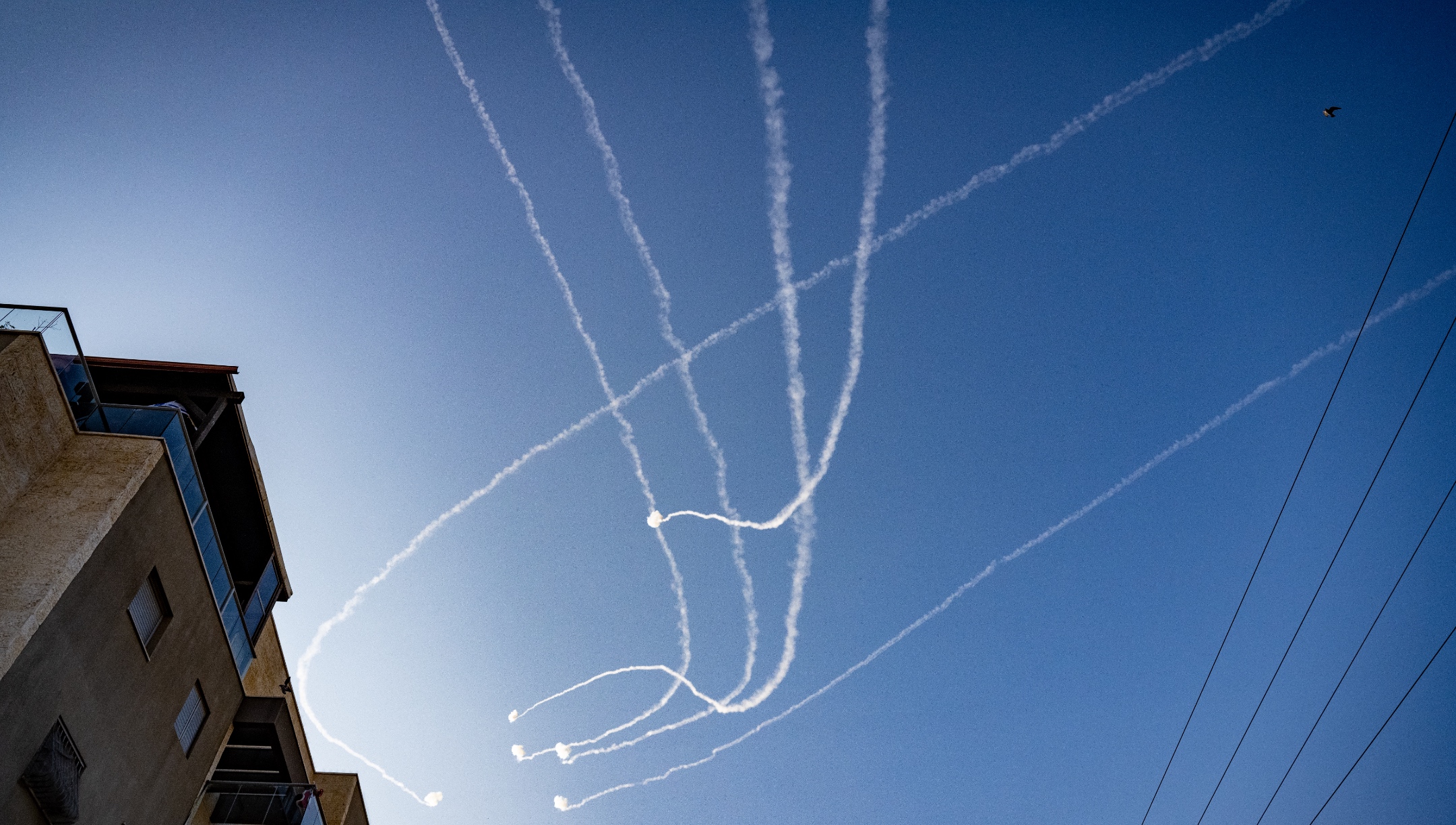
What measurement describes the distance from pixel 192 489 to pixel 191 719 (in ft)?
16.7

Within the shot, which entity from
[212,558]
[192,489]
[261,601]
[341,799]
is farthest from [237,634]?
[341,799]

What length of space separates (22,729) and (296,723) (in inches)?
A: 353

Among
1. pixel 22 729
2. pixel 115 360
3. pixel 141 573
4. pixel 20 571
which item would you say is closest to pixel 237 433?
pixel 115 360

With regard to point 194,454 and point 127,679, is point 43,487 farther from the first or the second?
point 127,679

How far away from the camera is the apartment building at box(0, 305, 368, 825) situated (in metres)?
13.6

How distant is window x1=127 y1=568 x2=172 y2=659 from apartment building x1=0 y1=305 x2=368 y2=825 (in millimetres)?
33

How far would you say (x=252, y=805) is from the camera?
18.7 meters

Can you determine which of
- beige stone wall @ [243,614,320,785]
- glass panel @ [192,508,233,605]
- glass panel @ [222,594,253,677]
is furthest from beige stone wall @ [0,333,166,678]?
beige stone wall @ [243,614,320,785]

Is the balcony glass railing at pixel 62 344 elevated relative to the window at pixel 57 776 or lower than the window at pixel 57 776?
elevated

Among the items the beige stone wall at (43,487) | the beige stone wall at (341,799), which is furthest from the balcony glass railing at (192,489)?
the beige stone wall at (341,799)

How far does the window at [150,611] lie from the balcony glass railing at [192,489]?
5.03ft

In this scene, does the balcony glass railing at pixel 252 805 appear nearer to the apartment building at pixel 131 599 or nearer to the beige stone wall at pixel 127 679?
the apartment building at pixel 131 599

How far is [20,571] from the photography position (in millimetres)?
13656

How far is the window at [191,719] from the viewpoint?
56.6 ft
